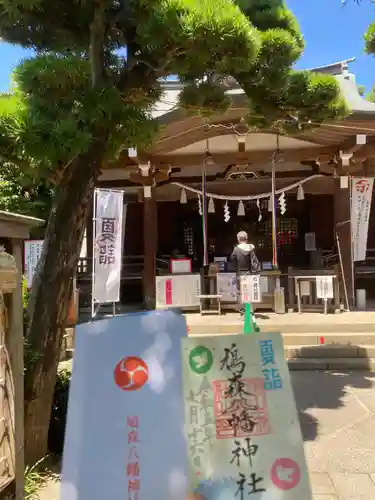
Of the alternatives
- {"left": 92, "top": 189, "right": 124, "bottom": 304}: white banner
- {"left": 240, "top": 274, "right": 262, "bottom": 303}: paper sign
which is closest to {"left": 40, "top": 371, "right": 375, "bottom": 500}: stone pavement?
{"left": 240, "top": 274, "right": 262, "bottom": 303}: paper sign

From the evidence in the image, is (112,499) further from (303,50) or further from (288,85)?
(303,50)

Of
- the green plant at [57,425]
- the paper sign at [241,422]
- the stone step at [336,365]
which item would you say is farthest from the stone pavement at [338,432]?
the paper sign at [241,422]

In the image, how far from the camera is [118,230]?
8734mm

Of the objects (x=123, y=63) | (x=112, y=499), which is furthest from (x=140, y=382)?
(x=123, y=63)

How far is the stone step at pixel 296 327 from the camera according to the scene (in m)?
8.21

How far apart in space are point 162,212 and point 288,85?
918 cm

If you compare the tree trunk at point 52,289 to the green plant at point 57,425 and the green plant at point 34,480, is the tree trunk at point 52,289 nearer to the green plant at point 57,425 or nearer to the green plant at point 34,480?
the green plant at point 34,480

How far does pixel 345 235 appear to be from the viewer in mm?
10281

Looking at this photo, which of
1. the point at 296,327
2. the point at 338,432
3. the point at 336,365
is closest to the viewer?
the point at 338,432

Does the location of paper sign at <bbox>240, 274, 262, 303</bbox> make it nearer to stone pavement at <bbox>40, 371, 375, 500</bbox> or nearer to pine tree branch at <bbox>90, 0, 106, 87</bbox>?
stone pavement at <bbox>40, 371, 375, 500</bbox>

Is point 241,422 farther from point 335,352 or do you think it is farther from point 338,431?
point 335,352

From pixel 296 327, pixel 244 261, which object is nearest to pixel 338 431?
pixel 296 327

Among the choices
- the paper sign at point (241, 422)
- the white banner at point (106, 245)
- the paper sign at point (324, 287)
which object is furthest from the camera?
the paper sign at point (324, 287)

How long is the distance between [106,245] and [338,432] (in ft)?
17.9
